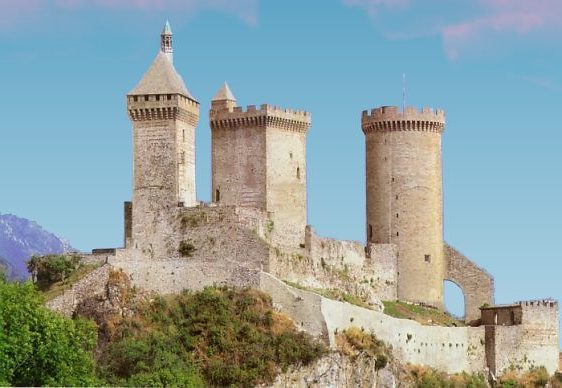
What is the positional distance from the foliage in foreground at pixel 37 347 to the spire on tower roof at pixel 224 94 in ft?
66.6

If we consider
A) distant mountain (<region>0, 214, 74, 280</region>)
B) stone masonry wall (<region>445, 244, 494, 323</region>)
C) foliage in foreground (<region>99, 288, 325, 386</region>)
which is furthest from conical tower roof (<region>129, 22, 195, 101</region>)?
distant mountain (<region>0, 214, 74, 280</region>)

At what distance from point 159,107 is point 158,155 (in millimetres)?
2080

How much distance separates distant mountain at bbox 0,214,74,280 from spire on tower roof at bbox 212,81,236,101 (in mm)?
36650

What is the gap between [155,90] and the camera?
8162 cm

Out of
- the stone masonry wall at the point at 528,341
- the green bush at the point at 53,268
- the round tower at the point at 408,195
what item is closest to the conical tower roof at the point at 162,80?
the green bush at the point at 53,268

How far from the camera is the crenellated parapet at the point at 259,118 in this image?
8631cm

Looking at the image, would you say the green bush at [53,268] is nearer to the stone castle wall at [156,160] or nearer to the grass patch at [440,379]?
the stone castle wall at [156,160]

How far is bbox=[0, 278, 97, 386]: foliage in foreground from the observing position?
2657 inches

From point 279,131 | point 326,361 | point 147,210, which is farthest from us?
point 279,131

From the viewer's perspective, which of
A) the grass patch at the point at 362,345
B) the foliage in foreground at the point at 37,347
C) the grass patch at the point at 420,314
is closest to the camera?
the foliage in foreground at the point at 37,347

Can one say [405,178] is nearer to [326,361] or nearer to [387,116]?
[387,116]

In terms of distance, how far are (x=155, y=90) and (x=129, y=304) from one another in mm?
10122

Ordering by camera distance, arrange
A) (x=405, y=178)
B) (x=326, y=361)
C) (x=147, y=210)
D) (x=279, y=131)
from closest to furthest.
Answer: (x=326, y=361)
(x=147, y=210)
(x=279, y=131)
(x=405, y=178)

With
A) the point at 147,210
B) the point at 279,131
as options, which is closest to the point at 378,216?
the point at 279,131
